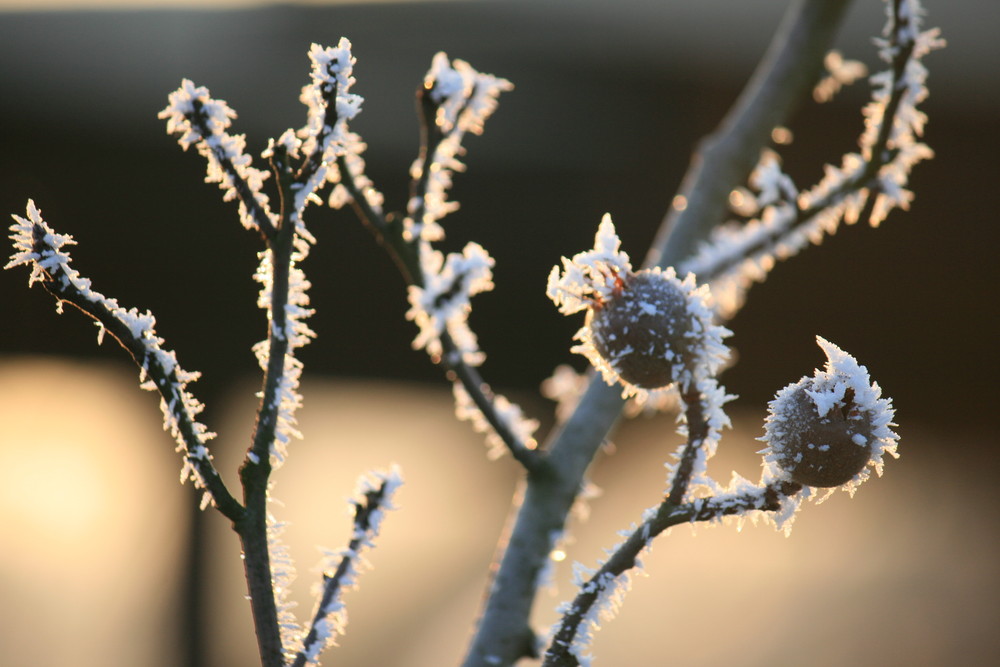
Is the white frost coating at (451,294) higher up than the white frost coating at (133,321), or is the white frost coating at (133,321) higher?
the white frost coating at (451,294)

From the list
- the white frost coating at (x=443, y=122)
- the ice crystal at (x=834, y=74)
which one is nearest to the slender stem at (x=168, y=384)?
the white frost coating at (x=443, y=122)

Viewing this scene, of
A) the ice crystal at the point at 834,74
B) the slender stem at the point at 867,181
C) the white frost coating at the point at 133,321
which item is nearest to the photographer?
the white frost coating at the point at 133,321

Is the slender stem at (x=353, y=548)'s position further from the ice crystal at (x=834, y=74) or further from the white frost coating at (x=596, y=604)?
the ice crystal at (x=834, y=74)

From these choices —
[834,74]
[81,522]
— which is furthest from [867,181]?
[81,522]

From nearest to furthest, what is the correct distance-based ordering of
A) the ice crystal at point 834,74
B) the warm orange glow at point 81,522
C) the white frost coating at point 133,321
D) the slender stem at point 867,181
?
the white frost coating at point 133,321, the slender stem at point 867,181, the ice crystal at point 834,74, the warm orange glow at point 81,522

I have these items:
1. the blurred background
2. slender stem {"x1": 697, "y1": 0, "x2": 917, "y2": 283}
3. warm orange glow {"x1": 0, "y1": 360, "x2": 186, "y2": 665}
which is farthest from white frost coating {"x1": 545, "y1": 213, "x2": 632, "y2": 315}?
warm orange glow {"x1": 0, "y1": 360, "x2": 186, "y2": 665}

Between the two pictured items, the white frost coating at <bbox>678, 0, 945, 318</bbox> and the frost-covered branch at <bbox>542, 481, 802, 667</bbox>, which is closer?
the frost-covered branch at <bbox>542, 481, 802, 667</bbox>

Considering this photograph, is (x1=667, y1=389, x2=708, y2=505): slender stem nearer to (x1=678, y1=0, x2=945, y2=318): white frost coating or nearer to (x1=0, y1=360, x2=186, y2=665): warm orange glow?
(x1=678, y1=0, x2=945, y2=318): white frost coating
